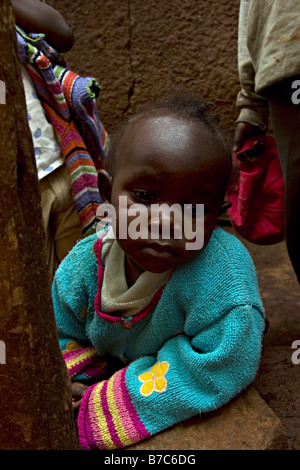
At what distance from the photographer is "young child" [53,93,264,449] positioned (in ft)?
4.36

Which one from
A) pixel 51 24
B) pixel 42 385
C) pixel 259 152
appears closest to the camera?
pixel 42 385

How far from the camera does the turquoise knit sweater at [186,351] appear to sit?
1.37 m

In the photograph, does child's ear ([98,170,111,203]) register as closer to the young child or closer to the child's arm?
the young child

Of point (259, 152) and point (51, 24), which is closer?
point (51, 24)

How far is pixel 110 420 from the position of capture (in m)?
1.40

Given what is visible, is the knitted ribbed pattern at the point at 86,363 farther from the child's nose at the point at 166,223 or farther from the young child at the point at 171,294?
the child's nose at the point at 166,223

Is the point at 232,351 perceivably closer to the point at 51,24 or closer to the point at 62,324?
the point at 62,324

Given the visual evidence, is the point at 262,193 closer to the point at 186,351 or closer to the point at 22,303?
the point at 186,351

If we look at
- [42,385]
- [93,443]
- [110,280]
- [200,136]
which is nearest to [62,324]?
[110,280]

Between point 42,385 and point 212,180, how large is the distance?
651 millimetres

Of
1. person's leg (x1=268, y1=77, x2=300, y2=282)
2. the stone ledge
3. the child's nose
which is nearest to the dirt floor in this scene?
the stone ledge

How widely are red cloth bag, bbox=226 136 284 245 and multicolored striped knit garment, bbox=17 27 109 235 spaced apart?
604mm

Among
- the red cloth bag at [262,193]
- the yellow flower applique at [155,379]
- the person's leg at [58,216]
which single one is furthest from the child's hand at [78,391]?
the red cloth bag at [262,193]
